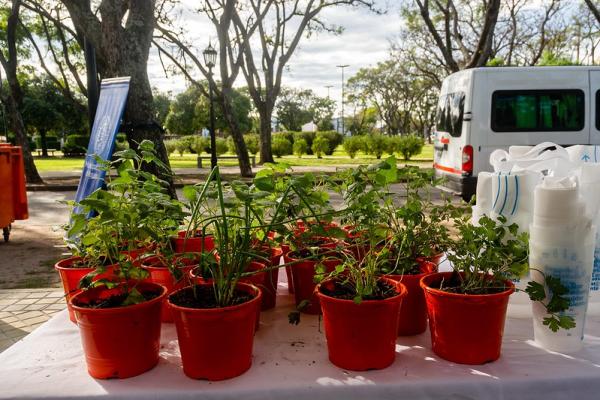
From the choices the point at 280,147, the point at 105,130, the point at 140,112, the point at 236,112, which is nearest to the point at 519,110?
the point at 140,112

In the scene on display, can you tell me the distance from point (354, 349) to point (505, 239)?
1.82 ft

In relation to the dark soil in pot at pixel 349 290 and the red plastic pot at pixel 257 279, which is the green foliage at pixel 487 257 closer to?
the dark soil in pot at pixel 349 290

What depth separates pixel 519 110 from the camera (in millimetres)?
7695

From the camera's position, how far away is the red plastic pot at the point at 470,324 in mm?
1115

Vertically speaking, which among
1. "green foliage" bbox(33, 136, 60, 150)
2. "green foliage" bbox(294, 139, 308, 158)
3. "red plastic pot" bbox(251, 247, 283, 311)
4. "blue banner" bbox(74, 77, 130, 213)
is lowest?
"red plastic pot" bbox(251, 247, 283, 311)

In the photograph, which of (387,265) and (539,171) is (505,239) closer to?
(539,171)

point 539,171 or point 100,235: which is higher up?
point 539,171

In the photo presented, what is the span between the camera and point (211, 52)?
40.3 feet

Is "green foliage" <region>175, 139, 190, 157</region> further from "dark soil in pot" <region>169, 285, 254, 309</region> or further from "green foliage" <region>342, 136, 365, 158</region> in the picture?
"dark soil in pot" <region>169, 285, 254, 309</region>

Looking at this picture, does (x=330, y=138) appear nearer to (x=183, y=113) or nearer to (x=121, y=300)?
(x=183, y=113)

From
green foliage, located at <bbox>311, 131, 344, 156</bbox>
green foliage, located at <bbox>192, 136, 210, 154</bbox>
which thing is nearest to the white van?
green foliage, located at <bbox>311, 131, 344, 156</bbox>

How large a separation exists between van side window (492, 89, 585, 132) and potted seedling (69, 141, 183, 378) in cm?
738

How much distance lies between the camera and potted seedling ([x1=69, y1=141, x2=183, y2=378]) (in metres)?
1.10

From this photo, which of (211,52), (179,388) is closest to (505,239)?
(179,388)
